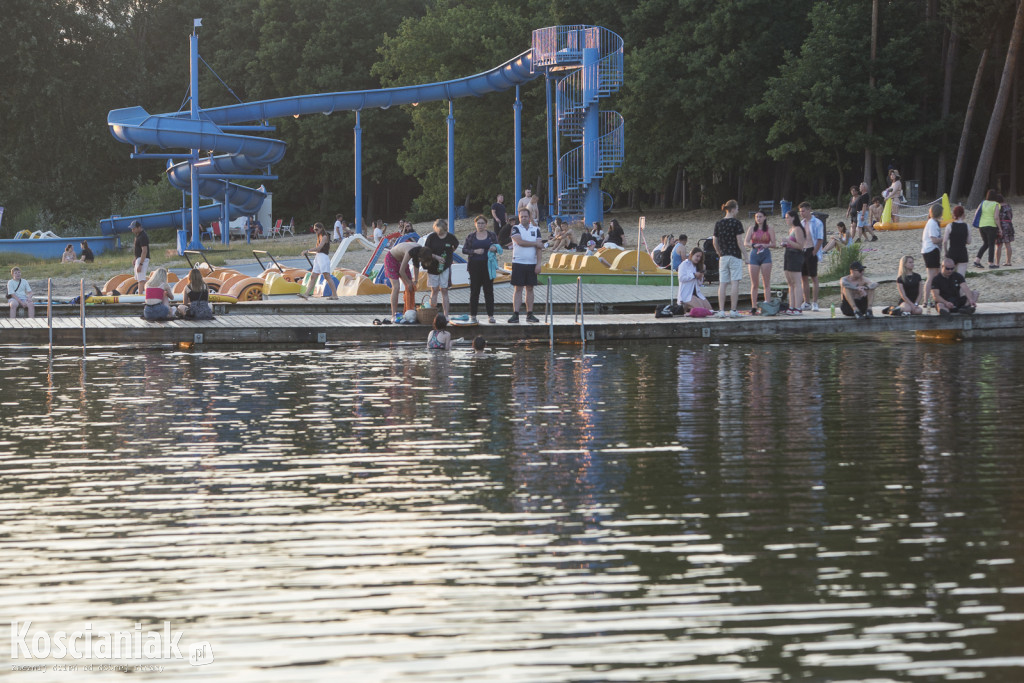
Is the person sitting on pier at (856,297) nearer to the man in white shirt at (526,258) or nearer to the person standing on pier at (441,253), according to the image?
the man in white shirt at (526,258)

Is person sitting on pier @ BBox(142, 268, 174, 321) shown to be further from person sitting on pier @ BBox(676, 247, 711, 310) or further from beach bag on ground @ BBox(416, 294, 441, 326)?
person sitting on pier @ BBox(676, 247, 711, 310)

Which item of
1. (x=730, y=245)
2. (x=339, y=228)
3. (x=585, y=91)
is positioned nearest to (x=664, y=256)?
(x=730, y=245)

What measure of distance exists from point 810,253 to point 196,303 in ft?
31.9

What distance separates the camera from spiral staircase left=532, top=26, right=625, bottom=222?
43.5 meters

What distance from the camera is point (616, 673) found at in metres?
5.37

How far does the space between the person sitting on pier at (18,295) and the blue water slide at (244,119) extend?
65.4 feet

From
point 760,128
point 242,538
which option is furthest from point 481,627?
point 760,128

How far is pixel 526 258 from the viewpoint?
19.8 m

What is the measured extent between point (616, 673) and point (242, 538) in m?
3.00

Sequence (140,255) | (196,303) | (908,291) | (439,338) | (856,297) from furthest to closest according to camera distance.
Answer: (140,255) → (196,303) → (908,291) → (856,297) → (439,338)

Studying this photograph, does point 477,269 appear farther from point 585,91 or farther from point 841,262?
point 585,91

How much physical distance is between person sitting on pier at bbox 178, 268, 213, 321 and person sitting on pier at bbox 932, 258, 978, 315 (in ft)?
37.2

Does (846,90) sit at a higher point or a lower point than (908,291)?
higher

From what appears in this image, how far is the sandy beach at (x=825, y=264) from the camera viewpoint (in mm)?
25500
